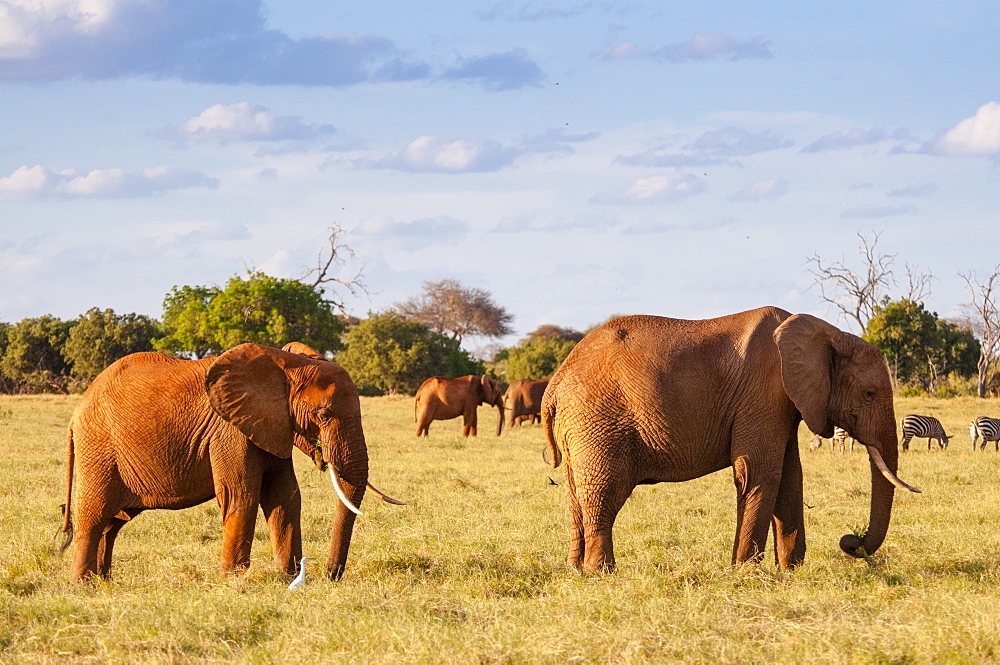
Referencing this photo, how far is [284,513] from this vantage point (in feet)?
28.1

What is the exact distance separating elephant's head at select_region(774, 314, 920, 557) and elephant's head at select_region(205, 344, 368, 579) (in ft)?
11.1

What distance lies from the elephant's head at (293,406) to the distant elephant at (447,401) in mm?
18746

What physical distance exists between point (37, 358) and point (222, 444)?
51.6 metres

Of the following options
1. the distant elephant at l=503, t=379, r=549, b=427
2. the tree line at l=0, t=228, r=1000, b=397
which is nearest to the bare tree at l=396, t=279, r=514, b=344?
the tree line at l=0, t=228, r=1000, b=397

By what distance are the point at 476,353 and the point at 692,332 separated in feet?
234

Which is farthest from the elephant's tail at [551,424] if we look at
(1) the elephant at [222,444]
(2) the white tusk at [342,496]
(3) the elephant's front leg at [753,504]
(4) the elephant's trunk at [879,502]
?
(4) the elephant's trunk at [879,502]

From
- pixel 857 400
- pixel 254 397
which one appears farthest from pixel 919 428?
→ pixel 254 397

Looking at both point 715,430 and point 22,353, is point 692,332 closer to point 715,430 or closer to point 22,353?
point 715,430

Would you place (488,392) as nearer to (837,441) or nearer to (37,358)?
(837,441)

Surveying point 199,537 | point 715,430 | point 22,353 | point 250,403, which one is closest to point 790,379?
point 715,430

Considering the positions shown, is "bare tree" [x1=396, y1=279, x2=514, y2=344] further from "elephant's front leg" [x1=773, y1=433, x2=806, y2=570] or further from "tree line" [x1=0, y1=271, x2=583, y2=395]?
"elephant's front leg" [x1=773, y1=433, x2=806, y2=570]

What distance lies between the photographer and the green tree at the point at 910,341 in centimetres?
4756

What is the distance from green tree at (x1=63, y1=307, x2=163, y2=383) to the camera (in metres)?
52.9

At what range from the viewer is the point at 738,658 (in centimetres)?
593
